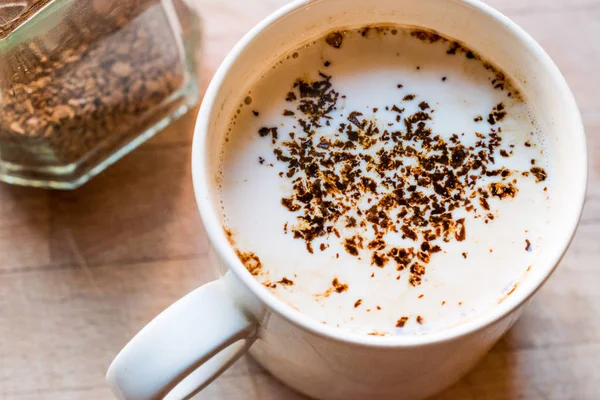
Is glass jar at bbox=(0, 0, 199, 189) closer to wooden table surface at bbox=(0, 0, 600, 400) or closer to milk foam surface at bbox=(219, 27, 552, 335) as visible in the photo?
wooden table surface at bbox=(0, 0, 600, 400)

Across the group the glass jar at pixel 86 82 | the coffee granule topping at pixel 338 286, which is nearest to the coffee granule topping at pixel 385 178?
the coffee granule topping at pixel 338 286

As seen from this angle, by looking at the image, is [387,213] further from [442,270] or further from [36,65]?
[36,65]

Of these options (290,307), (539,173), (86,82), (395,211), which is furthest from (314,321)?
(86,82)

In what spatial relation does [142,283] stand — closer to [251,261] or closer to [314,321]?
[251,261]

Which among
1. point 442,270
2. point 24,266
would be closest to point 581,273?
point 442,270

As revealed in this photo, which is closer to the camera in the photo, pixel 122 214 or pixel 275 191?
pixel 275 191

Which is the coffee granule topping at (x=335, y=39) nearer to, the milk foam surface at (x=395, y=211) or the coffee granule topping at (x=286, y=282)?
the milk foam surface at (x=395, y=211)

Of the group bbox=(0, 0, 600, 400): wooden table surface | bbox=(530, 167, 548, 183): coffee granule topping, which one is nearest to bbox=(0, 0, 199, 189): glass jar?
bbox=(0, 0, 600, 400): wooden table surface
